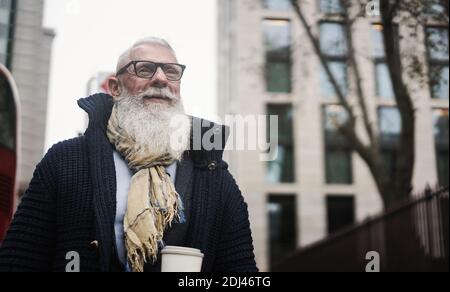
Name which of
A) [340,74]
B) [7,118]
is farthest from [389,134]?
[7,118]

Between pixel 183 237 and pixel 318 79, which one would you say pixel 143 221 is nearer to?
pixel 183 237

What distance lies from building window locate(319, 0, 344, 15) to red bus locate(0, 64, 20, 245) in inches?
193

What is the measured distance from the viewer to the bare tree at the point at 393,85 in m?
6.19

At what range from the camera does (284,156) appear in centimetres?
2208

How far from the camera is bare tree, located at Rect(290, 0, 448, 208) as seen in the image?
619 cm

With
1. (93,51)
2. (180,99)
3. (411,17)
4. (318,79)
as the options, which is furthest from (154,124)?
(318,79)

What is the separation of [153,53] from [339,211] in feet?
65.3

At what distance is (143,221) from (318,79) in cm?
1876

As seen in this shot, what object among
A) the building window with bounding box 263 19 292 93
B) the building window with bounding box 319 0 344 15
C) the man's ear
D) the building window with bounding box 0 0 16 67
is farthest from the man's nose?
the building window with bounding box 263 19 292 93

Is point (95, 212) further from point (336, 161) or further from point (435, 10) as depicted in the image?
point (336, 161)

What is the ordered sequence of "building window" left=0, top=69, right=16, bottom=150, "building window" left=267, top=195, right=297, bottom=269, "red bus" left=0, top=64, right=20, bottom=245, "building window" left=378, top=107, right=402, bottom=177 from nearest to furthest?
"red bus" left=0, top=64, right=20, bottom=245 → "building window" left=0, top=69, right=16, bottom=150 → "building window" left=378, top=107, right=402, bottom=177 → "building window" left=267, top=195, right=297, bottom=269

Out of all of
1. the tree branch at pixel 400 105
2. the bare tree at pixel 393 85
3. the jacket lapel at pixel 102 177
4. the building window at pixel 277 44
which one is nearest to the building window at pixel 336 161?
the building window at pixel 277 44

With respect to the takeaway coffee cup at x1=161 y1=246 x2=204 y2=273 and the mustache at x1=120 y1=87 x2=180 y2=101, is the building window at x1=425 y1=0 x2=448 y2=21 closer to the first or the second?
the mustache at x1=120 y1=87 x2=180 y2=101

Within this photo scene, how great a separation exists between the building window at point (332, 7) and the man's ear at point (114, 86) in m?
5.63
